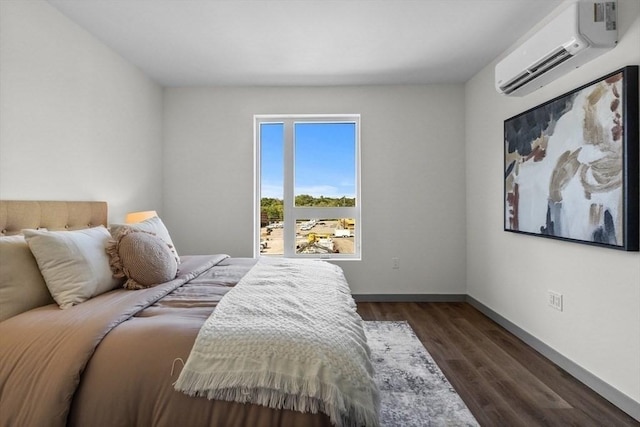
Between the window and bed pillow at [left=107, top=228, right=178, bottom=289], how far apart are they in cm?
207

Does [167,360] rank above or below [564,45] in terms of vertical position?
below

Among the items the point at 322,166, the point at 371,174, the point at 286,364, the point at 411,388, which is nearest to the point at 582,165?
the point at 411,388

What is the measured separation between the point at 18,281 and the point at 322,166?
3056 mm

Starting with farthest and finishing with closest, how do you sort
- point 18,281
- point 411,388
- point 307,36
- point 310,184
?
point 310,184
point 307,36
point 411,388
point 18,281

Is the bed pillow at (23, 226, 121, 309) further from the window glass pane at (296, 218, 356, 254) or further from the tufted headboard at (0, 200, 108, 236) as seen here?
the window glass pane at (296, 218, 356, 254)

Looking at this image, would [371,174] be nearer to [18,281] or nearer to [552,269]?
[552,269]

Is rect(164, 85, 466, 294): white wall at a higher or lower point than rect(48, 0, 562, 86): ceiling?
lower

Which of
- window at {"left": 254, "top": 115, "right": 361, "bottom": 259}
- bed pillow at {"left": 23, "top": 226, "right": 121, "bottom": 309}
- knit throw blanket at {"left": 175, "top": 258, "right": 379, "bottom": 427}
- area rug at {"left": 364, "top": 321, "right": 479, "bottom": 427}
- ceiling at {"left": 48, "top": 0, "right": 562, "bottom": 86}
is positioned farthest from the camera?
window at {"left": 254, "top": 115, "right": 361, "bottom": 259}

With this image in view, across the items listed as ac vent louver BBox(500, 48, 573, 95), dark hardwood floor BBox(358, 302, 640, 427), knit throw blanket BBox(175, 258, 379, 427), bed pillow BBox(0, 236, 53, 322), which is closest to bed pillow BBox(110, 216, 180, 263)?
bed pillow BBox(0, 236, 53, 322)

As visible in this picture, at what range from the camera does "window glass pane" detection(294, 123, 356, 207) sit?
4023 millimetres

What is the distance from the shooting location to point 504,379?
7.00 ft

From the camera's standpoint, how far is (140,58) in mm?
3162

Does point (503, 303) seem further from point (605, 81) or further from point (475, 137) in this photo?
point (605, 81)

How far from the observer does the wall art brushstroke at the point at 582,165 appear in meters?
1.79
